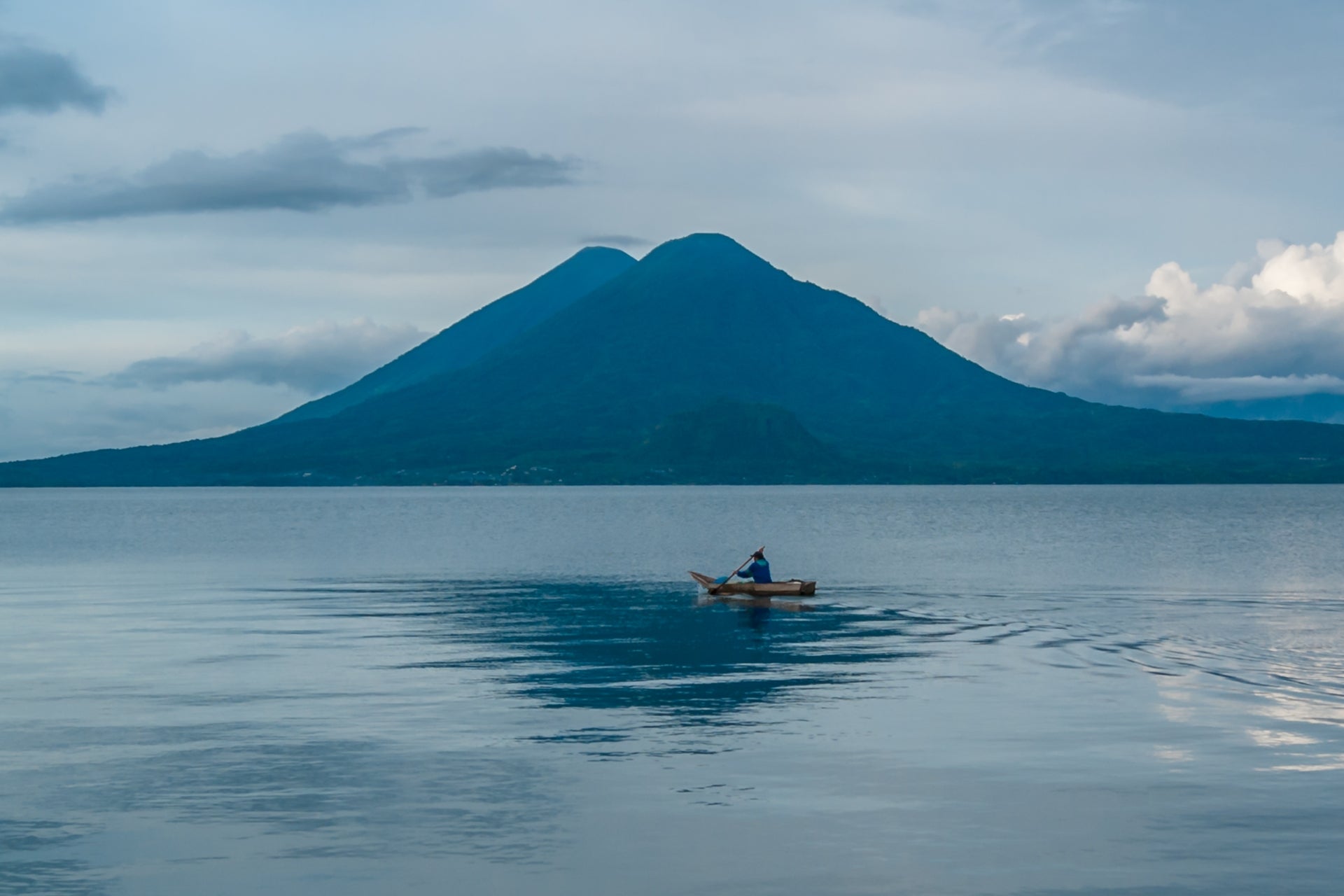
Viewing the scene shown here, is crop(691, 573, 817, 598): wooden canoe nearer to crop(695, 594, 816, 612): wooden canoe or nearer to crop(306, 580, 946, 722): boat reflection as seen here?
crop(695, 594, 816, 612): wooden canoe

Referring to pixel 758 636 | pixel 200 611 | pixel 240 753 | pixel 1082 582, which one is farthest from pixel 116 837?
pixel 1082 582

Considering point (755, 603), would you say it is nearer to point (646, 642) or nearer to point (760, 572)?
point (760, 572)

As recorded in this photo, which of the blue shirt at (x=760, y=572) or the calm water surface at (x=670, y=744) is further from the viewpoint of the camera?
the blue shirt at (x=760, y=572)

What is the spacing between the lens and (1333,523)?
16838 centimetres

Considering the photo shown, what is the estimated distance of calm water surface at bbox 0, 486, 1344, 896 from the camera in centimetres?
2031

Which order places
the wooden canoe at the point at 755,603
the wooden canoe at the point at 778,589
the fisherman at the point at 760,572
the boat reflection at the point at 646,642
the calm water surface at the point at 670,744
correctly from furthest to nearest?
the fisherman at the point at 760,572 → the wooden canoe at the point at 778,589 → the wooden canoe at the point at 755,603 → the boat reflection at the point at 646,642 → the calm water surface at the point at 670,744

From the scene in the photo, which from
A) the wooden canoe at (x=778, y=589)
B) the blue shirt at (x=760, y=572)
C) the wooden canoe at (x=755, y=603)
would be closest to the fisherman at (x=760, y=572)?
the blue shirt at (x=760, y=572)

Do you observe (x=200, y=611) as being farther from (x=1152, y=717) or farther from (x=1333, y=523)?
(x=1333, y=523)

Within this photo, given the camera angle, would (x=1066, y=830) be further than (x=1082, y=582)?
No

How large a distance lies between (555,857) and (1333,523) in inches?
6619

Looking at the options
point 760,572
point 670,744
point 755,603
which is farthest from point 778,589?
point 670,744

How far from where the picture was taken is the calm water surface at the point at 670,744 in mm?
20312

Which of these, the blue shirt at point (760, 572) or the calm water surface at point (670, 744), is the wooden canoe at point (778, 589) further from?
the calm water surface at point (670, 744)

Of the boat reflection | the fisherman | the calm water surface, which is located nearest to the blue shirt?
the fisherman
